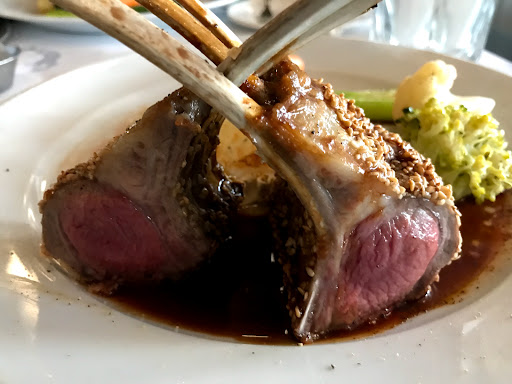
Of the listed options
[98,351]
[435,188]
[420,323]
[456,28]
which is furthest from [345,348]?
[456,28]

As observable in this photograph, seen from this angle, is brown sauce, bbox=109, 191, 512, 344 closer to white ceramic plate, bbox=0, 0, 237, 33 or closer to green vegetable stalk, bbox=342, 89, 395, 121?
green vegetable stalk, bbox=342, 89, 395, 121

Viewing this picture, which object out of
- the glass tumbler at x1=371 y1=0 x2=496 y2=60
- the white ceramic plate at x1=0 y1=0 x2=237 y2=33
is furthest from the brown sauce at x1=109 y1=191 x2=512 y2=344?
the white ceramic plate at x1=0 y1=0 x2=237 y2=33

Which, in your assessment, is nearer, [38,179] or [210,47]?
[210,47]

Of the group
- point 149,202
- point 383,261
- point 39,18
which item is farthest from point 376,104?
point 39,18

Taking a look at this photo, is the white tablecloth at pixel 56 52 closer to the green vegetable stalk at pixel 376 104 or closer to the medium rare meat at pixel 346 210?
the green vegetable stalk at pixel 376 104

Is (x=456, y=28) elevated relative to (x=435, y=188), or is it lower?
elevated

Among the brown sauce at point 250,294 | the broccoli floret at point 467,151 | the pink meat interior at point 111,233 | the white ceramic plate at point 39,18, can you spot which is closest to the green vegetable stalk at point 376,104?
the broccoli floret at point 467,151

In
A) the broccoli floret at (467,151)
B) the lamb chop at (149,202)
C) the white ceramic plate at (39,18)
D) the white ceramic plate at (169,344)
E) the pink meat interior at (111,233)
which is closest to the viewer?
the white ceramic plate at (169,344)

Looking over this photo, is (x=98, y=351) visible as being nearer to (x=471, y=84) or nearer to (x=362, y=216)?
(x=362, y=216)
